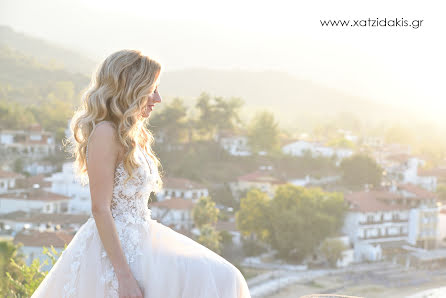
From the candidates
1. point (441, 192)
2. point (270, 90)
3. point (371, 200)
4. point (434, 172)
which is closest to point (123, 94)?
point (371, 200)

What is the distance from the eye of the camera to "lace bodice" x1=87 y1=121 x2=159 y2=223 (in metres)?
0.94

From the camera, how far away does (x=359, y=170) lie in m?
19.7

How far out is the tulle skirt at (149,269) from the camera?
90 cm

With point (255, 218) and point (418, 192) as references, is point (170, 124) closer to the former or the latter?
point (255, 218)

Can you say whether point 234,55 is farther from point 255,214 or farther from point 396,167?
point 255,214

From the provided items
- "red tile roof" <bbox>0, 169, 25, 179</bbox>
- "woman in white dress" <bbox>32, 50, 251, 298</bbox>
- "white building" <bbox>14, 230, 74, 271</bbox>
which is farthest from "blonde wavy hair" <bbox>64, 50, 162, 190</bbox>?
"red tile roof" <bbox>0, 169, 25, 179</bbox>

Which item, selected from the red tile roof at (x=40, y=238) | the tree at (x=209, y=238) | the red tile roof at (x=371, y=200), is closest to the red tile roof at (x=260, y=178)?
the red tile roof at (x=371, y=200)

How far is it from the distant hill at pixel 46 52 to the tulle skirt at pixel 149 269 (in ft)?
103

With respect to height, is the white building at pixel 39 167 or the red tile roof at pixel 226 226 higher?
the white building at pixel 39 167

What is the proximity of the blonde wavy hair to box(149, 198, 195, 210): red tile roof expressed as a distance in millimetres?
15427

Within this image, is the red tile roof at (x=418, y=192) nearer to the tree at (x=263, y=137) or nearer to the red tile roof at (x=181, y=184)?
the tree at (x=263, y=137)

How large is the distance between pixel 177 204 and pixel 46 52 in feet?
76.9

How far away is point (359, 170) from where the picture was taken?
19.7 meters

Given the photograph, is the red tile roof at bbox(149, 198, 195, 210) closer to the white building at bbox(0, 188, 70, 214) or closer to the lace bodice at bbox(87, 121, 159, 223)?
the white building at bbox(0, 188, 70, 214)
